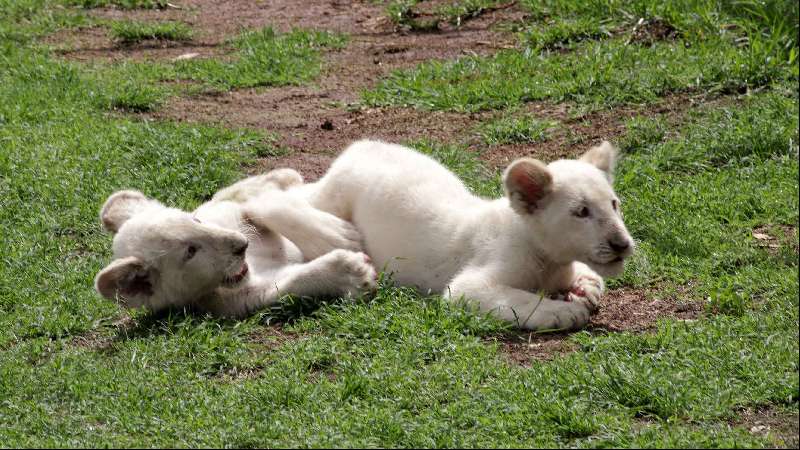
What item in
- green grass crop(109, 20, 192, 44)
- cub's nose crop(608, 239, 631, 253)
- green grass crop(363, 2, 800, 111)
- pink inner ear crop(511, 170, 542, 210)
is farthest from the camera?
green grass crop(109, 20, 192, 44)

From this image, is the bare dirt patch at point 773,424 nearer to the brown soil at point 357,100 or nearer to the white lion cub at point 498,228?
the brown soil at point 357,100

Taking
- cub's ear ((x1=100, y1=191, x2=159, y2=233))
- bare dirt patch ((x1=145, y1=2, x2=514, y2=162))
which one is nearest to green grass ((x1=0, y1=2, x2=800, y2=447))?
cub's ear ((x1=100, y1=191, x2=159, y2=233))

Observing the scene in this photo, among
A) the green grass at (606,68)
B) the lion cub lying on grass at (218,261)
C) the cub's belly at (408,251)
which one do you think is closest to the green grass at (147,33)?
the green grass at (606,68)

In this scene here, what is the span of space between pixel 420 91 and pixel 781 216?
410cm

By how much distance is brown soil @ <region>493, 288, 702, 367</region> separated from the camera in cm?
678

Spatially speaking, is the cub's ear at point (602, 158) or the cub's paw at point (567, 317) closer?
the cub's paw at point (567, 317)

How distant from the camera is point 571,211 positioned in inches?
284

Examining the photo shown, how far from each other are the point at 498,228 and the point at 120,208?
7.62 feet

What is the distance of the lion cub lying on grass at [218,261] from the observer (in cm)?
746

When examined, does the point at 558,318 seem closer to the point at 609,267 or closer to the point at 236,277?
the point at 609,267

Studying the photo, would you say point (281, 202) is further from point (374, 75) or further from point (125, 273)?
point (374, 75)

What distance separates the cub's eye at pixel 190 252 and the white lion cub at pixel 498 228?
1.14 m

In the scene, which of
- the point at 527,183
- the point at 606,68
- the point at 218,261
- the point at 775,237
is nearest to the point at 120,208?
the point at 218,261

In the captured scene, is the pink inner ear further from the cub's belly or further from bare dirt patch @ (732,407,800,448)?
bare dirt patch @ (732,407,800,448)
